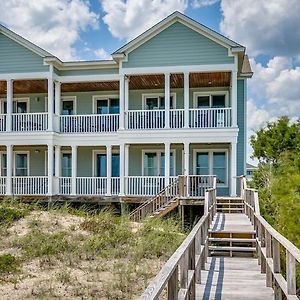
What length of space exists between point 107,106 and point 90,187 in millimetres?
4773

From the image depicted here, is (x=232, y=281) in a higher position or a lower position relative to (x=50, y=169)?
lower

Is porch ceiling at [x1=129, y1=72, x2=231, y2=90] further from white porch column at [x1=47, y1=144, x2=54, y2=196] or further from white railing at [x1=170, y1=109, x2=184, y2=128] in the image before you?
white porch column at [x1=47, y1=144, x2=54, y2=196]

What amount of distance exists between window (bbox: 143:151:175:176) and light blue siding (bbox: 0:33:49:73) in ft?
22.0

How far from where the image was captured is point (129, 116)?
20188 mm

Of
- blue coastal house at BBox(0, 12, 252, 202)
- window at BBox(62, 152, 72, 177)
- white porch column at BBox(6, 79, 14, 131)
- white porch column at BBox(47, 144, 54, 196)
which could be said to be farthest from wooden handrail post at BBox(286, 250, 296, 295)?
window at BBox(62, 152, 72, 177)

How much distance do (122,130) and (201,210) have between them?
205 inches

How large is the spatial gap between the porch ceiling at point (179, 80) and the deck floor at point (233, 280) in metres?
12.0

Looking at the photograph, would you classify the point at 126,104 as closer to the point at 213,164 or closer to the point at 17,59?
the point at 213,164

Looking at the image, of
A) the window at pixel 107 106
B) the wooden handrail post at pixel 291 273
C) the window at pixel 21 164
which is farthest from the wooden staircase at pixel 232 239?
the window at pixel 21 164

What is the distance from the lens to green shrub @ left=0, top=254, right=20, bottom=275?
8.95 metres

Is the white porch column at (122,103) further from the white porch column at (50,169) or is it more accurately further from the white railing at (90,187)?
the white porch column at (50,169)

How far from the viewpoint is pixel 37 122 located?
2130 centimetres

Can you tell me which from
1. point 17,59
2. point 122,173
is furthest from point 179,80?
point 17,59

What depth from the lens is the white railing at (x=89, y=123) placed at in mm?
21062
